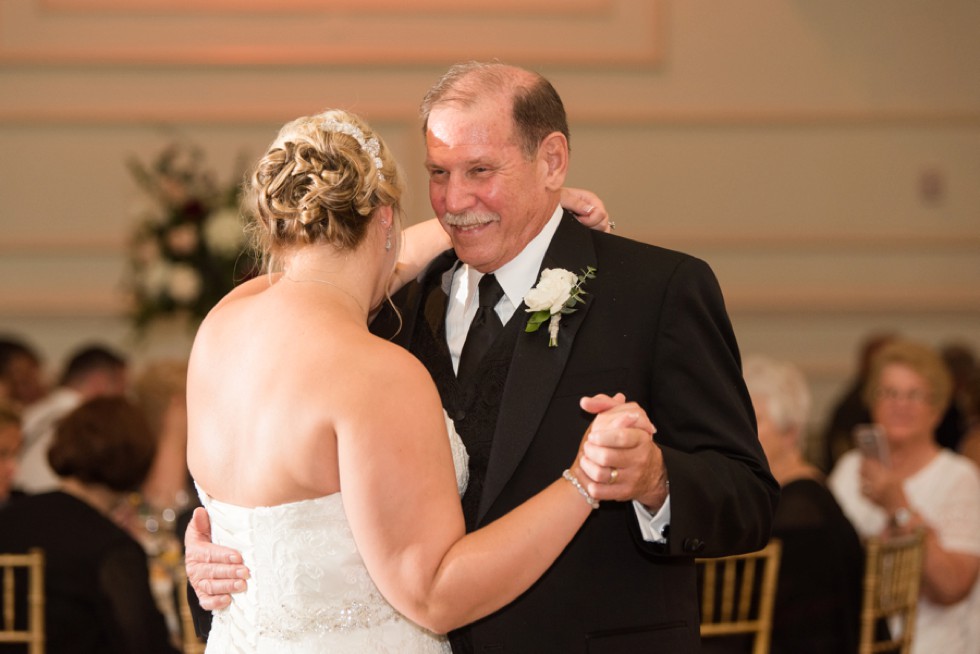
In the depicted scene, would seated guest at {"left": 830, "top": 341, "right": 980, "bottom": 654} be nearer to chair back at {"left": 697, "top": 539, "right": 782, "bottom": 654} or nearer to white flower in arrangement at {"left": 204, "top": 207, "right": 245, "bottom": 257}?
chair back at {"left": 697, "top": 539, "right": 782, "bottom": 654}

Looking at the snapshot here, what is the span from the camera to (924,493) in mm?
4754

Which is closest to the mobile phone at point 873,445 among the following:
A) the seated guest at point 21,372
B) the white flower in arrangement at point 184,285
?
the white flower in arrangement at point 184,285

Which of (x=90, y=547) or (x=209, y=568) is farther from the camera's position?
(x=90, y=547)

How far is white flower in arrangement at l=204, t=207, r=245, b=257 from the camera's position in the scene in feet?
18.6

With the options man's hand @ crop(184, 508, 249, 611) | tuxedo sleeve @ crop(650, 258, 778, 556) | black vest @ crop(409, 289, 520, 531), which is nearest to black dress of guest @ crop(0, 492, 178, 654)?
man's hand @ crop(184, 508, 249, 611)

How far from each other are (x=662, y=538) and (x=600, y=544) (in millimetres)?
149

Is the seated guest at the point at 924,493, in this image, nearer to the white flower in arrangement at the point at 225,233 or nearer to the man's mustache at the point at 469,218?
the man's mustache at the point at 469,218

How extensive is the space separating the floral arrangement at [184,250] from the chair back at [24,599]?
1872mm

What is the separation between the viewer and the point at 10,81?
7672 millimetres

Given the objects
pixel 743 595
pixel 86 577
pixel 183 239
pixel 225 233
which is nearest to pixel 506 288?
pixel 743 595

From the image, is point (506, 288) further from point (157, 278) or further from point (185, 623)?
point (157, 278)

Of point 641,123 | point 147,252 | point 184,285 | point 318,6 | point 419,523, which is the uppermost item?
point 318,6

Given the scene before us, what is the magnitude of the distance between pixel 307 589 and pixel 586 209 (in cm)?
105

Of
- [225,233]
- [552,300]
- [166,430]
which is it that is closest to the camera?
[552,300]
